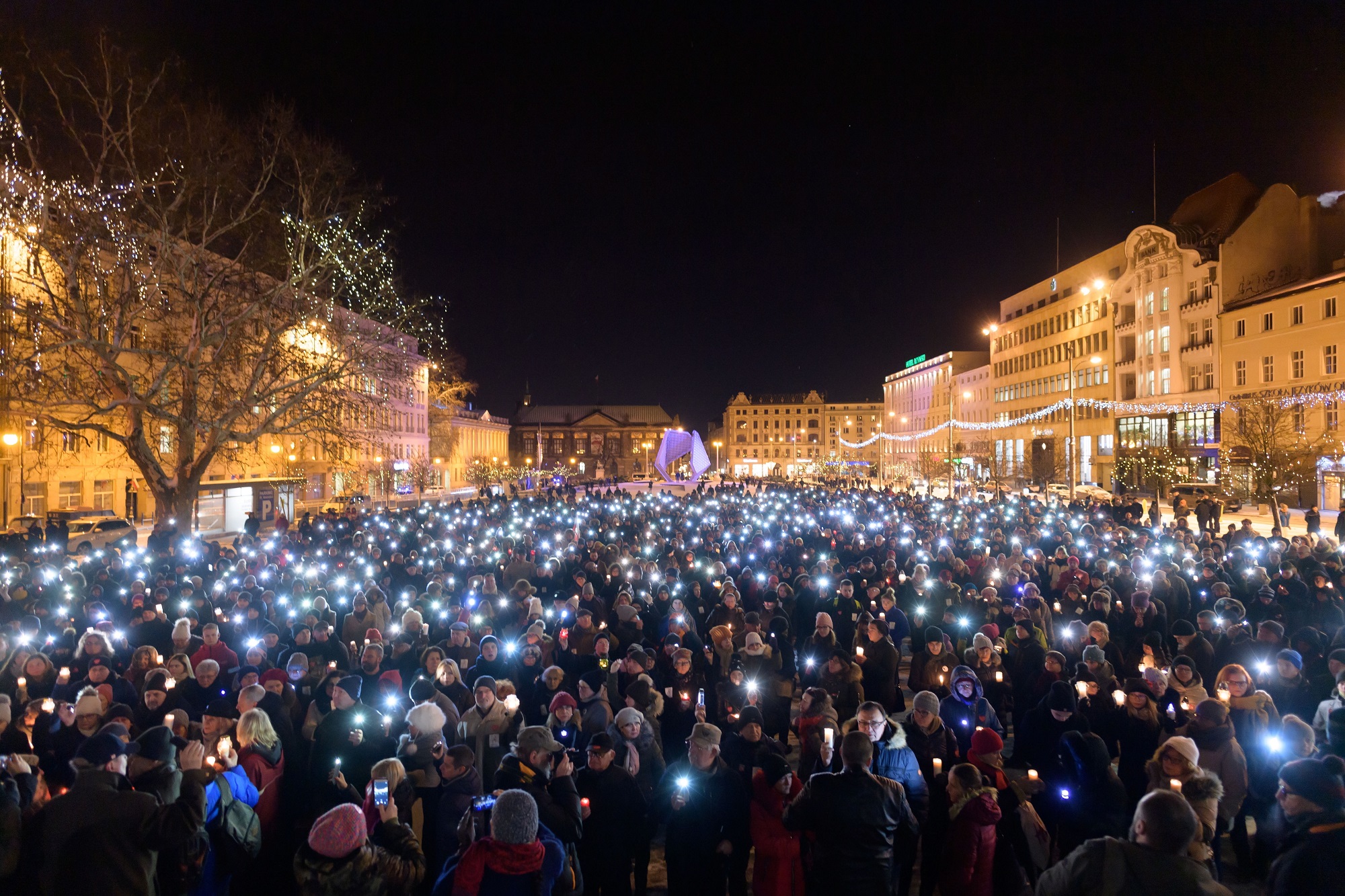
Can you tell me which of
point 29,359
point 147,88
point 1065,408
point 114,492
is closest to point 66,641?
point 29,359

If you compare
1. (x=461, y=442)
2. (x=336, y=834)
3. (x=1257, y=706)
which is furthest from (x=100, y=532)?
(x=461, y=442)

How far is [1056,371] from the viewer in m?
58.3

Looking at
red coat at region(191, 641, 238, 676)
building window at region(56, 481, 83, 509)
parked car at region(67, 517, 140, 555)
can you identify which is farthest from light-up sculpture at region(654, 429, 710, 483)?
building window at region(56, 481, 83, 509)

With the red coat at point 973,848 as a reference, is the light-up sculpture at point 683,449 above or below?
above

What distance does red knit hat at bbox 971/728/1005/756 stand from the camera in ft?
15.3

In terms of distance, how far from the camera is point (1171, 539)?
52.9 feet

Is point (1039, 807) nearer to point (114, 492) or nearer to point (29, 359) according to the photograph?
point (29, 359)

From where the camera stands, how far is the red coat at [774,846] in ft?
14.6

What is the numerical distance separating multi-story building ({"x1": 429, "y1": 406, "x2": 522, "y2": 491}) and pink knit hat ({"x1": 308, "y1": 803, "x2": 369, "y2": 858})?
2460 inches

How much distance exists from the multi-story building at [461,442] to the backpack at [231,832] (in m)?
61.2

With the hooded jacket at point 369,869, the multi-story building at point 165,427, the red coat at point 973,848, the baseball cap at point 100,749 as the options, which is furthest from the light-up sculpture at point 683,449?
the hooded jacket at point 369,869

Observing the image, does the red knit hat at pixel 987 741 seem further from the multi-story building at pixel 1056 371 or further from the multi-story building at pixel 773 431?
the multi-story building at pixel 773 431

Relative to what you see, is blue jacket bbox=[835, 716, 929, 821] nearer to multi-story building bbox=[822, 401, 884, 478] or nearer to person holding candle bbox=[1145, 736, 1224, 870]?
person holding candle bbox=[1145, 736, 1224, 870]

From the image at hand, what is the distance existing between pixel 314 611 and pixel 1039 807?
8387 millimetres
